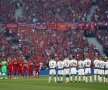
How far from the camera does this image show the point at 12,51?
5481 cm

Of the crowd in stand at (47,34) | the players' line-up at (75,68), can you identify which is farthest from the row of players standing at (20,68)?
the players' line-up at (75,68)

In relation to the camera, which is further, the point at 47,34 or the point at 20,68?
the point at 47,34

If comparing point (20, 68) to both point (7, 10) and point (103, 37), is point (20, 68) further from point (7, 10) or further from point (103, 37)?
point (103, 37)

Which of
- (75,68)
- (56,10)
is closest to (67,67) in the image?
(75,68)

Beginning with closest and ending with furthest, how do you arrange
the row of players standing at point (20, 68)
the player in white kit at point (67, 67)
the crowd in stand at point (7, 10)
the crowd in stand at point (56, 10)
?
the player in white kit at point (67, 67), the row of players standing at point (20, 68), the crowd in stand at point (7, 10), the crowd in stand at point (56, 10)

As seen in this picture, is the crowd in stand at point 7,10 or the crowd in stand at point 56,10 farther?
the crowd in stand at point 56,10

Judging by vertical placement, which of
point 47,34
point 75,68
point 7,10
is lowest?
point 75,68

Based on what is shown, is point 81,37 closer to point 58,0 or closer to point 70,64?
point 58,0

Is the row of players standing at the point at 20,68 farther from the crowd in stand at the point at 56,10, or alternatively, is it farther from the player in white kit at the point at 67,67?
the crowd in stand at the point at 56,10

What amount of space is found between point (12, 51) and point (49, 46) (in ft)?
14.8

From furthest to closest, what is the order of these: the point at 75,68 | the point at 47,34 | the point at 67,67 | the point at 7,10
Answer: the point at 7,10 → the point at 47,34 → the point at 75,68 → the point at 67,67

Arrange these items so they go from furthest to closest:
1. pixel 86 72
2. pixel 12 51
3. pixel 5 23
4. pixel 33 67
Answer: pixel 5 23
pixel 12 51
pixel 33 67
pixel 86 72

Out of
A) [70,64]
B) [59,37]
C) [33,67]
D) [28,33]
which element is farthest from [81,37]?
[70,64]

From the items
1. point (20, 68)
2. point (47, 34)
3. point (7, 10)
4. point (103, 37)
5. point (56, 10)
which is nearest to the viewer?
point (20, 68)
